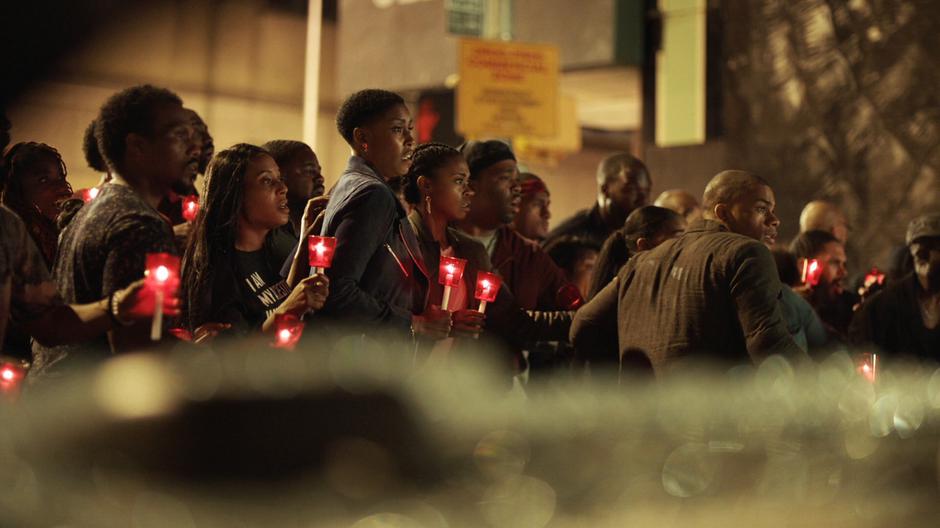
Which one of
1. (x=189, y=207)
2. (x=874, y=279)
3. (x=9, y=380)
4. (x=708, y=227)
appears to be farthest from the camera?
(x=874, y=279)

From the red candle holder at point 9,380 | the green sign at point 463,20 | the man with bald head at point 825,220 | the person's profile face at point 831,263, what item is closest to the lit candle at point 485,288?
the red candle holder at point 9,380

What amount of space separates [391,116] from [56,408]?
10.2 feet

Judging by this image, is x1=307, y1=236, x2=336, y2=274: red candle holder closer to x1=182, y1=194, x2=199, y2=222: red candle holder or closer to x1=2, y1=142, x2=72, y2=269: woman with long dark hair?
x1=182, y1=194, x2=199, y2=222: red candle holder

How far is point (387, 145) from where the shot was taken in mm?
6742

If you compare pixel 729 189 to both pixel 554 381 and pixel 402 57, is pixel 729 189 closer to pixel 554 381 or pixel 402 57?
pixel 554 381

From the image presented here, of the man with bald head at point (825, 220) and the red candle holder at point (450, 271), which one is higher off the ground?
the man with bald head at point (825, 220)

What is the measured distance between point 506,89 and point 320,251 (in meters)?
7.99

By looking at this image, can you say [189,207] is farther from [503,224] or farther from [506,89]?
[506,89]

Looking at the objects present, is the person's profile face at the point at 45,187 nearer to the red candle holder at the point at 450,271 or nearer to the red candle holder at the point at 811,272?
the red candle holder at the point at 450,271

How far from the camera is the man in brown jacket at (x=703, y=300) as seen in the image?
255 inches

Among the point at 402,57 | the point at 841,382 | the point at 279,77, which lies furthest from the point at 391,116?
the point at 279,77

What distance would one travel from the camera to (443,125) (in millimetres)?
21094

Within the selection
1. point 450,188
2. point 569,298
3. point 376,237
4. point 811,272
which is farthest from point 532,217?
point 376,237

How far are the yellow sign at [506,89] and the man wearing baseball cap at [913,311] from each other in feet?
15.2
